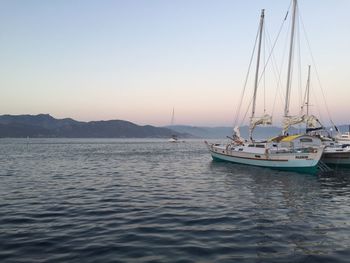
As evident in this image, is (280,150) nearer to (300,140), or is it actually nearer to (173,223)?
(300,140)

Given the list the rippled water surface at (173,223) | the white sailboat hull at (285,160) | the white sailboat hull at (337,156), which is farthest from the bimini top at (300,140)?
the rippled water surface at (173,223)

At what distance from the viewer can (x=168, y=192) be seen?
2202 centimetres

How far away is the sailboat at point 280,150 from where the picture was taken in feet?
109

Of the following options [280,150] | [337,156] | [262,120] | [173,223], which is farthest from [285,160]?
[173,223]

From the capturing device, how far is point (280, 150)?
35938mm

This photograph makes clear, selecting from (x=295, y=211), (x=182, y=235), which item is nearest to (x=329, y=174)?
(x=295, y=211)

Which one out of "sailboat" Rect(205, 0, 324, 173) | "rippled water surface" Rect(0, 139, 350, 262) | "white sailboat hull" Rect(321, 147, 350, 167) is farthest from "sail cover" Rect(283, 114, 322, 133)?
"rippled water surface" Rect(0, 139, 350, 262)

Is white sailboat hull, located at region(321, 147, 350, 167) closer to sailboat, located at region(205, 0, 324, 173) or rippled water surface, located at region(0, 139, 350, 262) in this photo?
sailboat, located at region(205, 0, 324, 173)

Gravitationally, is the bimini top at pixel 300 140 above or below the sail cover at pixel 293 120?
below

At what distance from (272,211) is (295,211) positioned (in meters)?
1.23

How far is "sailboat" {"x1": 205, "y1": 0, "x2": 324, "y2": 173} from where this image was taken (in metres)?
33.2

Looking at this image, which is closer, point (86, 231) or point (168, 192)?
point (86, 231)

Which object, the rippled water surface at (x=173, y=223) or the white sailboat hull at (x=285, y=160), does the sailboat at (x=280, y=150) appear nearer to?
the white sailboat hull at (x=285, y=160)

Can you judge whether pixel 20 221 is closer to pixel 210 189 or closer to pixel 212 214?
pixel 212 214
